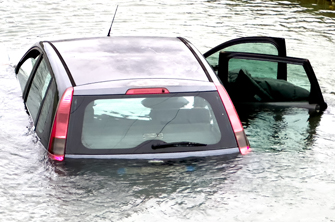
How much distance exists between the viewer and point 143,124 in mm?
5973

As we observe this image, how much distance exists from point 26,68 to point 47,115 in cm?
317

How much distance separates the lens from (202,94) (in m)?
5.98

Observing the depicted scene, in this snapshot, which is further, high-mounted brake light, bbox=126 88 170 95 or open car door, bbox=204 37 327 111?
open car door, bbox=204 37 327 111

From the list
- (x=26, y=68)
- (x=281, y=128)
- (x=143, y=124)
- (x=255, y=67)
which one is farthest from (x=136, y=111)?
(x=255, y=67)

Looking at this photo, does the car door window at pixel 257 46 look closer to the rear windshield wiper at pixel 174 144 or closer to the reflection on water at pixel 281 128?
the reflection on water at pixel 281 128

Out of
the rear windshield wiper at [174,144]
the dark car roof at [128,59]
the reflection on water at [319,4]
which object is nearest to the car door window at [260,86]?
the dark car roof at [128,59]

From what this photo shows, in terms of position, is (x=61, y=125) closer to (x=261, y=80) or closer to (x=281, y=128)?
(x=281, y=128)

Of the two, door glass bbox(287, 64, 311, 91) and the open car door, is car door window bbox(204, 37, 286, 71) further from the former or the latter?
door glass bbox(287, 64, 311, 91)

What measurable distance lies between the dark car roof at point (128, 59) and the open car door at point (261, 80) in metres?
2.17

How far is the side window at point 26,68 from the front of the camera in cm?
863

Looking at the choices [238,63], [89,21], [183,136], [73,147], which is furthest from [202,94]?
[89,21]

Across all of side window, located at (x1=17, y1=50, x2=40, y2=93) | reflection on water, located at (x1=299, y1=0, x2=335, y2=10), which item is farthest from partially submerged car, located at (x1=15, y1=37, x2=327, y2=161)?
reflection on water, located at (x1=299, y1=0, x2=335, y2=10)

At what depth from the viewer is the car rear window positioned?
5.79 meters

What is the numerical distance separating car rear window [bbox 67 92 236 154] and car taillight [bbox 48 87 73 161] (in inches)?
2.0
